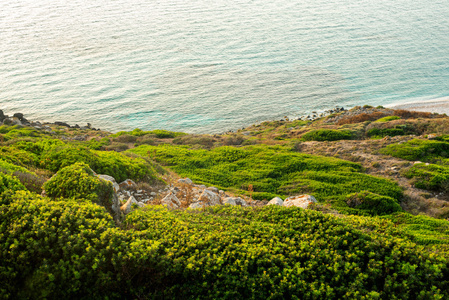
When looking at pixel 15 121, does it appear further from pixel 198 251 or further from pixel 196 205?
pixel 198 251

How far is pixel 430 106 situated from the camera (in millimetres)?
38969

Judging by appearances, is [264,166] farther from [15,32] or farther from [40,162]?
[15,32]

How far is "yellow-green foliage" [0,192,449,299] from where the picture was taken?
17.5 ft

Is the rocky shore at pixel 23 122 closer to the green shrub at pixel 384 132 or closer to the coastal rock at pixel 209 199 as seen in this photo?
the coastal rock at pixel 209 199

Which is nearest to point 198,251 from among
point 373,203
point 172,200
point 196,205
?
point 196,205

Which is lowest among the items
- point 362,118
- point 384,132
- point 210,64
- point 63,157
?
point 362,118

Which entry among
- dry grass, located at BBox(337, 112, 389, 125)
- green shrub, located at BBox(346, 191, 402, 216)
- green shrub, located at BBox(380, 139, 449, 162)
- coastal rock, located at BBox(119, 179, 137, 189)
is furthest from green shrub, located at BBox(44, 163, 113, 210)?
dry grass, located at BBox(337, 112, 389, 125)

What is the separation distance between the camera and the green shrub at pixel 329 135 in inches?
970

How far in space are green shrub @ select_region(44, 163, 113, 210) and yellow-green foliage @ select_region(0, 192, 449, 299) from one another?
1273 mm

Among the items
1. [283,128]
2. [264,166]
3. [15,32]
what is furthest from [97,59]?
[264,166]

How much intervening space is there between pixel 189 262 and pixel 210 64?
4914 centimetres

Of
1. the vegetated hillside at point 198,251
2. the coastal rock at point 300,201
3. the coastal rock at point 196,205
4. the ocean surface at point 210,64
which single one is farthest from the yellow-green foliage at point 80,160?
the ocean surface at point 210,64

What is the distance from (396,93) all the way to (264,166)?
119 ft

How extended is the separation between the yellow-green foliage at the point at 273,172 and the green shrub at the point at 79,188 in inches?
293
